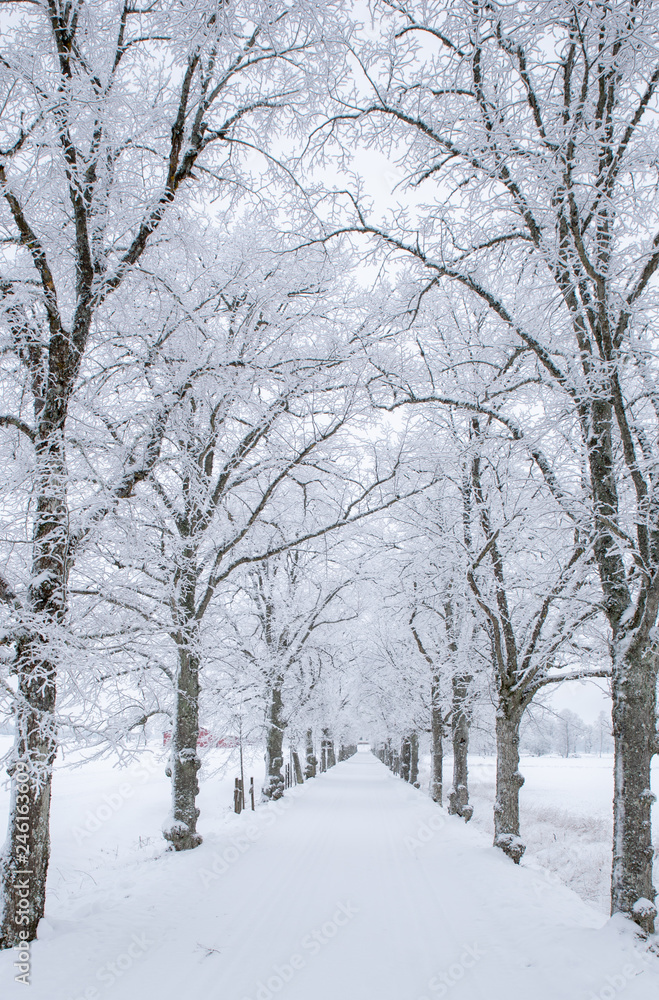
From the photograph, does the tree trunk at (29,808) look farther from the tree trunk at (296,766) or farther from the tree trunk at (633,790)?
the tree trunk at (296,766)

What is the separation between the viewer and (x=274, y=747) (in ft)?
51.9

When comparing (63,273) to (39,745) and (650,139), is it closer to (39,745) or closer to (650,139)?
(39,745)

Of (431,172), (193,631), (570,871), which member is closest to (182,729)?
(193,631)

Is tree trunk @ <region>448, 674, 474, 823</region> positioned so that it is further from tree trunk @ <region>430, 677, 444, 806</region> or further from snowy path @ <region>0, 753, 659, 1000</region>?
snowy path @ <region>0, 753, 659, 1000</region>

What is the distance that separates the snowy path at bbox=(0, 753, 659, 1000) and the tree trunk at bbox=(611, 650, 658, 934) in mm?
323

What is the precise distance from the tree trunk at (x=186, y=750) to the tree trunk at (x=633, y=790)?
6.02 meters

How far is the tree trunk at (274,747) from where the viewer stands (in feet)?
51.1

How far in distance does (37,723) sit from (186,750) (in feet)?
15.6

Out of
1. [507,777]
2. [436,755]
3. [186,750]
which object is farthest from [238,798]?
[507,777]

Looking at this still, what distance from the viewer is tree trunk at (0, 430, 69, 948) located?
430cm

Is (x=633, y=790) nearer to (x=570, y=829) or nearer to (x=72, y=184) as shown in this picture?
(x=72, y=184)

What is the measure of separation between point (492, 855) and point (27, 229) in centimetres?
979

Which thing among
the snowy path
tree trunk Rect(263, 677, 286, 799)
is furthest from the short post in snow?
the snowy path

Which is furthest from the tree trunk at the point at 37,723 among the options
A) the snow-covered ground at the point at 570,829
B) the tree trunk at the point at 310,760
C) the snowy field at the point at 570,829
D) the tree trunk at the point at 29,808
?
the tree trunk at the point at 310,760
